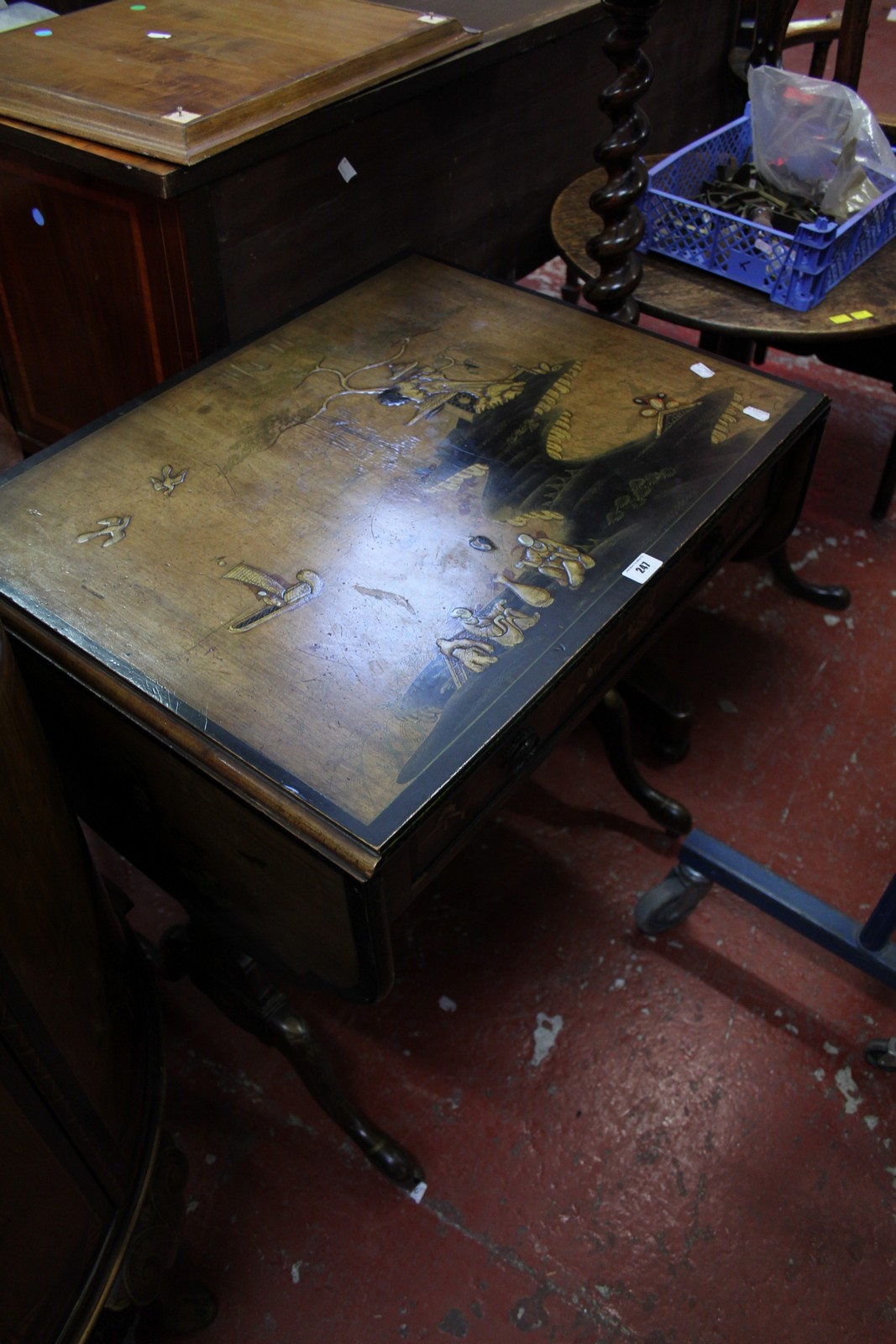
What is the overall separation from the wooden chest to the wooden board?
A: 0.28 m

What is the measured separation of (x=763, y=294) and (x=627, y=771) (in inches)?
33.2

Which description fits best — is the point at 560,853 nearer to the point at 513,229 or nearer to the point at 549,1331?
the point at 549,1331

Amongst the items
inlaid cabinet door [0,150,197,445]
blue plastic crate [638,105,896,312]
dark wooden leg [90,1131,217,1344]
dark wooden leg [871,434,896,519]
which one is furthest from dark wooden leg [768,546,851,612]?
dark wooden leg [90,1131,217,1344]

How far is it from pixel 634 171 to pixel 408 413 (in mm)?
560

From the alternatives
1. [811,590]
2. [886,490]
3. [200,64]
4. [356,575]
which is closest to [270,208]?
[200,64]

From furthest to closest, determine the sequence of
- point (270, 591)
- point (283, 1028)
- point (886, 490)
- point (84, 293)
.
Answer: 1. point (886, 490)
2. point (84, 293)
3. point (283, 1028)
4. point (270, 591)

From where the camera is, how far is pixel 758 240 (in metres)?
1.72

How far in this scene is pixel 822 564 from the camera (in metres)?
2.35

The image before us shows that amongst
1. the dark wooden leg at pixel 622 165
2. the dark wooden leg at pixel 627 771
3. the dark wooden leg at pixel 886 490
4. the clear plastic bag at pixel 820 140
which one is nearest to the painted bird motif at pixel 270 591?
the dark wooden leg at pixel 627 771

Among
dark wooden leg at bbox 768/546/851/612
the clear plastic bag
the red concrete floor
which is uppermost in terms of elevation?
the clear plastic bag

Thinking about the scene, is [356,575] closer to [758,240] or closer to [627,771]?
[627,771]

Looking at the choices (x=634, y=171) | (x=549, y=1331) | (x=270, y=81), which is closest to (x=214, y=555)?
(x=270, y=81)

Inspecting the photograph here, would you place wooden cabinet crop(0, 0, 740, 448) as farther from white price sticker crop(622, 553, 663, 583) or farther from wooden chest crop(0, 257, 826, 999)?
white price sticker crop(622, 553, 663, 583)

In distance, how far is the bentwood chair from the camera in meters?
1.67
